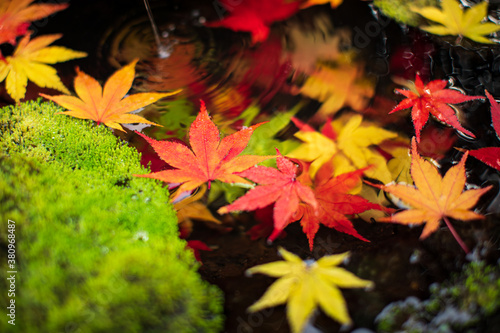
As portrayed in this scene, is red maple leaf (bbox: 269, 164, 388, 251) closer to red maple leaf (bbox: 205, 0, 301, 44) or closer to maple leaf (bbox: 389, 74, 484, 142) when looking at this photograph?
maple leaf (bbox: 389, 74, 484, 142)

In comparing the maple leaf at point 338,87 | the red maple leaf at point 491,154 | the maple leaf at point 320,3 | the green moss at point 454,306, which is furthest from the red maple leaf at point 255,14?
the green moss at point 454,306

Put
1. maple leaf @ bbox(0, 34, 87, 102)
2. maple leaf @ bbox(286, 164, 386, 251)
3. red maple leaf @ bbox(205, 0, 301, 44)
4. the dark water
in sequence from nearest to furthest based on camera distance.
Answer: the dark water
maple leaf @ bbox(286, 164, 386, 251)
maple leaf @ bbox(0, 34, 87, 102)
red maple leaf @ bbox(205, 0, 301, 44)

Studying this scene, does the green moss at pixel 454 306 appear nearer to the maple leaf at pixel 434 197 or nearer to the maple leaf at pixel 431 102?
the maple leaf at pixel 434 197

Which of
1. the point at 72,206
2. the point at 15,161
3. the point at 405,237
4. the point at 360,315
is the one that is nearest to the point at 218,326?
the point at 360,315

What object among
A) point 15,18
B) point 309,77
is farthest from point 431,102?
point 15,18

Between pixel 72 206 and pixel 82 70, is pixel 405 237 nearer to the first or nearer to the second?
pixel 72 206

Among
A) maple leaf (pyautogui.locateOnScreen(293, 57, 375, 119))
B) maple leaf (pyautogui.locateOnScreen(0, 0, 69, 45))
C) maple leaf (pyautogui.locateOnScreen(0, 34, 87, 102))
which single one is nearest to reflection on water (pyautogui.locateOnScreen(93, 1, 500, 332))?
maple leaf (pyautogui.locateOnScreen(293, 57, 375, 119))

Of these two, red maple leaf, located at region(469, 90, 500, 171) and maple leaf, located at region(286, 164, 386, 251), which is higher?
red maple leaf, located at region(469, 90, 500, 171)
